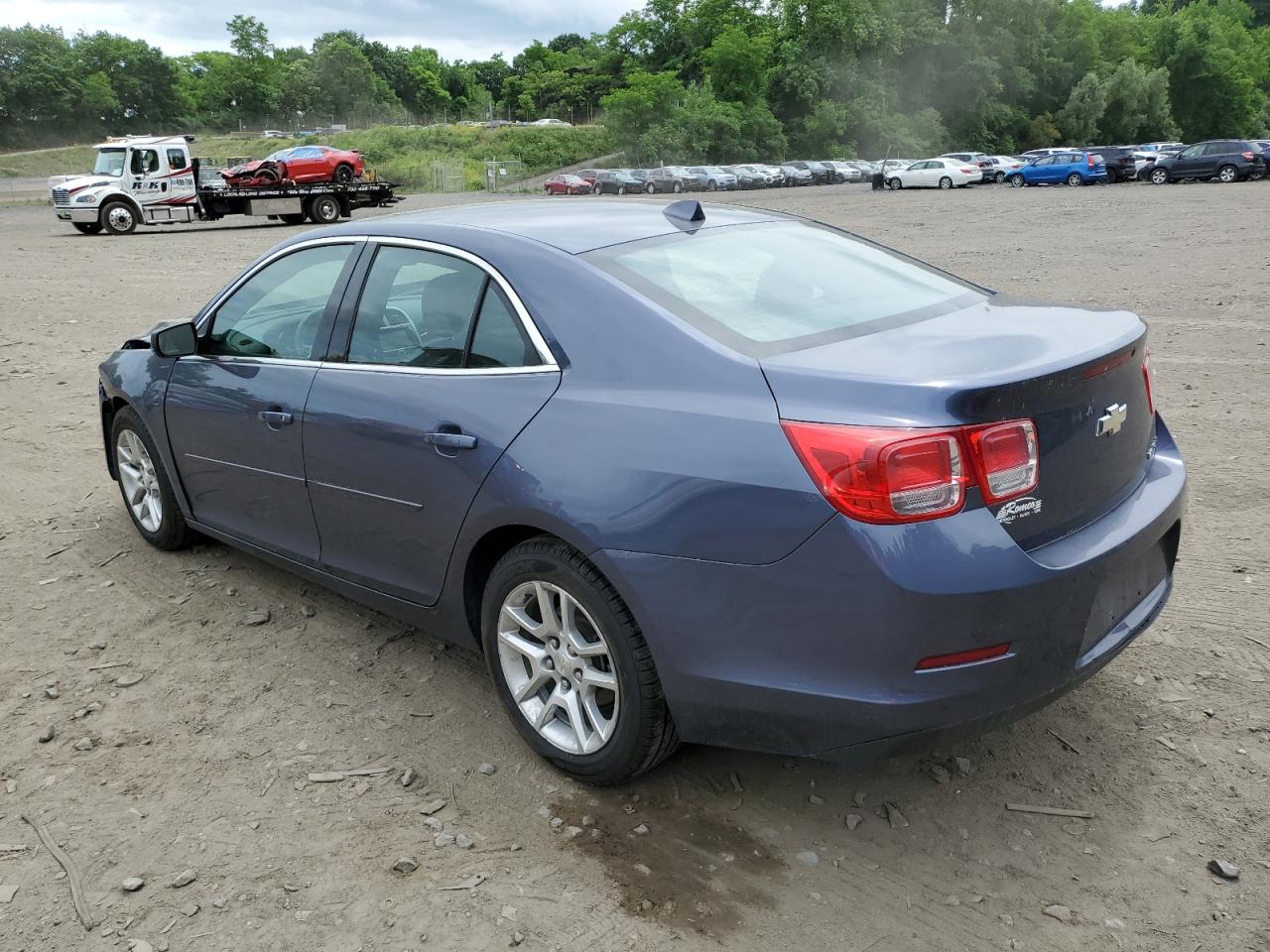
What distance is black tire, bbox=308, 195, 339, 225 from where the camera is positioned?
32594 mm

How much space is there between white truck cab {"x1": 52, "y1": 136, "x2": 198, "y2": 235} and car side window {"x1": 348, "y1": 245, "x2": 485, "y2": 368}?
2882cm

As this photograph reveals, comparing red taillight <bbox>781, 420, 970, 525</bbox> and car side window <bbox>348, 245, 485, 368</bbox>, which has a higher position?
car side window <bbox>348, 245, 485, 368</bbox>

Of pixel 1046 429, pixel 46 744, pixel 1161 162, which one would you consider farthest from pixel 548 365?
pixel 1161 162

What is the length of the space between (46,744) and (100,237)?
28461mm

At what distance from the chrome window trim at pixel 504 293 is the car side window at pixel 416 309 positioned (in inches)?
0.7

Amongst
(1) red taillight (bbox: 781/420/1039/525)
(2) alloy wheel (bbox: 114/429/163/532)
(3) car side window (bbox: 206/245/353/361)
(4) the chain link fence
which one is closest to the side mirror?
(3) car side window (bbox: 206/245/353/361)

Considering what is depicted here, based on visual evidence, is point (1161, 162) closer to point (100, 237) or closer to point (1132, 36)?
point (100, 237)

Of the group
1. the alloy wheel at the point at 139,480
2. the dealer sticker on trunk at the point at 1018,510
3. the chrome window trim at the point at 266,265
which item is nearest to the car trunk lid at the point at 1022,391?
the dealer sticker on trunk at the point at 1018,510

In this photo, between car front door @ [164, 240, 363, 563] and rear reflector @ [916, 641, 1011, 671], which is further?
car front door @ [164, 240, 363, 563]

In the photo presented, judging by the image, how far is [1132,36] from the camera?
99938 millimetres

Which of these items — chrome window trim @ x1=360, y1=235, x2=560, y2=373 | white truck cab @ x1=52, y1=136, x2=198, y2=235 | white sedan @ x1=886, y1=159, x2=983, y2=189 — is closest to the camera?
chrome window trim @ x1=360, y1=235, x2=560, y2=373

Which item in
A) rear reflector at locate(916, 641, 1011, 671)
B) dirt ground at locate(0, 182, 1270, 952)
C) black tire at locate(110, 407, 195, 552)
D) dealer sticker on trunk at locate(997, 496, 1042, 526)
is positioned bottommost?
dirt ground at locate(0, 182, 1270, 952)

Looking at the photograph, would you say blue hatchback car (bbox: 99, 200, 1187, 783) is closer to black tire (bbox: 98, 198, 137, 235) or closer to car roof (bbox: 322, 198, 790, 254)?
car roof (bbox: 322, 198, 790, 254)

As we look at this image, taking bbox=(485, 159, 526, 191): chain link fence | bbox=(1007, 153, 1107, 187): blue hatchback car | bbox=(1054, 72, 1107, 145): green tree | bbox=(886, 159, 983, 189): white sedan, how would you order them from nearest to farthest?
bbox=(1007, 153, 1107, 187): blue hatchback car < bbox=(886, 159, 983, 189): white sedan < bbox=(485, 159, 526, 191): chain link fence < bbox=(1054, 72, 1107, 145): green tree
